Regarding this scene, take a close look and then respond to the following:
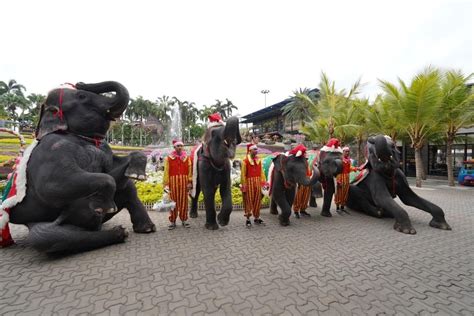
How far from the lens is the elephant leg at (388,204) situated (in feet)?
14.8

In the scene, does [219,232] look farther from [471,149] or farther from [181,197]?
[471,149]

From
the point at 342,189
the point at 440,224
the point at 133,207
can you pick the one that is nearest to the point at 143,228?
the point at 133,207

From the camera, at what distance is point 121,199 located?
410cm

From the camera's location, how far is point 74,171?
2963 millimetres

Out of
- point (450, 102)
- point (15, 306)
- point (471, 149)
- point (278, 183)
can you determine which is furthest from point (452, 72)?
point (15, 306)

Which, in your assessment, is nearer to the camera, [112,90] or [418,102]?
[112,90]

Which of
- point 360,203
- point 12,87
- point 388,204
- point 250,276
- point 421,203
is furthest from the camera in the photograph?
point 12,87

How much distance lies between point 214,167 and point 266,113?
136 ft

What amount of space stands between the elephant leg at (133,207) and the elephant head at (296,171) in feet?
8.61

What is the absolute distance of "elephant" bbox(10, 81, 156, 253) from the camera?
9.71 ft

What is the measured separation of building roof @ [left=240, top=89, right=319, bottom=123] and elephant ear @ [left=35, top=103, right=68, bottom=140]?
37558 mm

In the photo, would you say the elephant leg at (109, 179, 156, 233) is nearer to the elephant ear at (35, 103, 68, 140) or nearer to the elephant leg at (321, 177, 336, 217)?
the elephant ear at (35, 103, 68, 140)

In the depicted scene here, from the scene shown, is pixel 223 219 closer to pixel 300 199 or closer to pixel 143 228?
pixel 143 228

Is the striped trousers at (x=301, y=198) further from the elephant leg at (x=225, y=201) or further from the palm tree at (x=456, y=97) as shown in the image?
the palm tree at (x=456, y=97)
